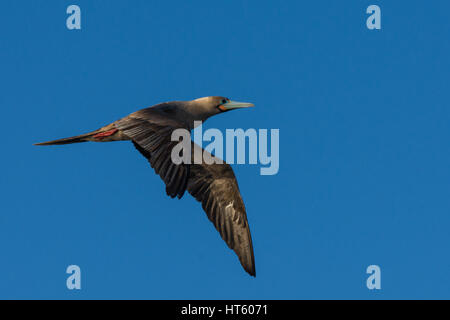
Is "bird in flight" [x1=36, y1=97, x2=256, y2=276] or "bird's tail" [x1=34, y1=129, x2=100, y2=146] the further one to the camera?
"bird's tail" [x1=34, y1=129, x2=100, y2=146]

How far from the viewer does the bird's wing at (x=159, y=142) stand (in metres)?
9.86

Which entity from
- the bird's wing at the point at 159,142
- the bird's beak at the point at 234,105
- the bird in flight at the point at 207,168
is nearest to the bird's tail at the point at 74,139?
the bird in flight at the point at 207,168

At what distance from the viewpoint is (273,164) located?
12.1 metres

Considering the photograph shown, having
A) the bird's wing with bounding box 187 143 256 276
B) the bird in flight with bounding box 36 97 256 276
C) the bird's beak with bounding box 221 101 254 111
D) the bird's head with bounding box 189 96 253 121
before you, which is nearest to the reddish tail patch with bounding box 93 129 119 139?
the bird in flight with bounding box 36 97 256 276

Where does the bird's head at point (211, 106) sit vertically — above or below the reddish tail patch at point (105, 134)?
above

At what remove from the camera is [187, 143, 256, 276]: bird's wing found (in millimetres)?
12445

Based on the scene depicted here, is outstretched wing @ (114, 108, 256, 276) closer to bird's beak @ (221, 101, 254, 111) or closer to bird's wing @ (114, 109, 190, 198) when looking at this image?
bird's wing @ (114, 109, 190, 198)

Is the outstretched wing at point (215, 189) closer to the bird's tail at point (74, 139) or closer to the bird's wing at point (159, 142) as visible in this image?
the bird's wing at point (159, 142)

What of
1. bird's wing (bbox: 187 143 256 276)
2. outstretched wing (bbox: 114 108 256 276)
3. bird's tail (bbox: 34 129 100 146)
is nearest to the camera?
outstretched wing (bbox: 114 108 256 276)

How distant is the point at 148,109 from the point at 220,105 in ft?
5.95

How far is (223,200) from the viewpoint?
41.9 feet

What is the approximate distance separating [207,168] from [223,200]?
69 cm

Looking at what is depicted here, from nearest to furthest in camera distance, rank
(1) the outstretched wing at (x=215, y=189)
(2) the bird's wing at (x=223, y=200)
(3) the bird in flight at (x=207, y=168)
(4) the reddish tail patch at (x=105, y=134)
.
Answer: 1. (1) the outstretched wing at (x=215, y=189)
2. (3) the bird in flight at (x=207, y=168)
3. (4) the reddish tail patch at (x=105, y=134)
4. (2) the bird's wing at (x=223, y=200)

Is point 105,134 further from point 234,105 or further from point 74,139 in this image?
point 234,105
